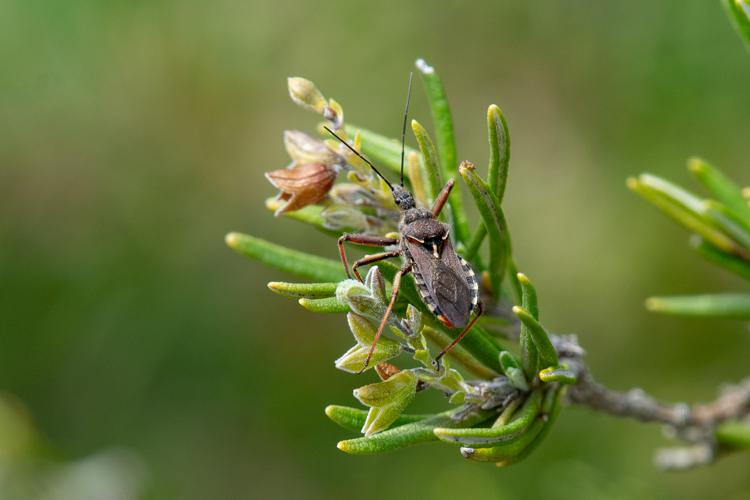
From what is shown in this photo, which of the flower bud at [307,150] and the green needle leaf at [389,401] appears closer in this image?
the green needle leaf at [389,401]

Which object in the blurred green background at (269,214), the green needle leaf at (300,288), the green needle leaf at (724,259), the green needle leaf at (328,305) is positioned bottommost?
the blurred green background at (269,214)

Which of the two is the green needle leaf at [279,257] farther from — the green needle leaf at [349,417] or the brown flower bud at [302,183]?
the green needle leaf at [349,417]

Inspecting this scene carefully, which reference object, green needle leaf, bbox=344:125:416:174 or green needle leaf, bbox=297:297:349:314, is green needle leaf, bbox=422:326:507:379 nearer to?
green needle leaf, bbox=297:297:349:314

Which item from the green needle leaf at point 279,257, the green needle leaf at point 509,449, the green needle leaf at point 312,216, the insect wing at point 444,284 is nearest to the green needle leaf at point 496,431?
the green needle leaf at point 509,449

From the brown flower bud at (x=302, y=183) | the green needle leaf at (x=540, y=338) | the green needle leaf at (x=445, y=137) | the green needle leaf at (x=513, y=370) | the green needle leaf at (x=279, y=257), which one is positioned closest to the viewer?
the green needle leaf at (x=540, y=338)

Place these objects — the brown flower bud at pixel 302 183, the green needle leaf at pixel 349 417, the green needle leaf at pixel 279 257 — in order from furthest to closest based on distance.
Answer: the green needle leaf at pixel 279 257
the brown flower bud at pixel 302 183
the green needle leaf at pixel 349 417

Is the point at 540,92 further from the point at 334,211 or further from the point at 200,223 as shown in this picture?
the point at 334,211

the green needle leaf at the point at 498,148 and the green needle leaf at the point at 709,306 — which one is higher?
the green needle leaf at the point at 498,148

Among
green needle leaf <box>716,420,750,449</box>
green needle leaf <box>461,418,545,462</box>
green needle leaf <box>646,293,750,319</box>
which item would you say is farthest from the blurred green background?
green needle leaf <box>461,418,545,462</box>
